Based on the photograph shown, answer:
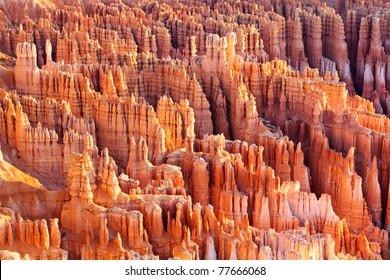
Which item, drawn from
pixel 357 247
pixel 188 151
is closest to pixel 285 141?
pixel 188 151

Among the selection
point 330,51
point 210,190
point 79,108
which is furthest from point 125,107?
point 330,51

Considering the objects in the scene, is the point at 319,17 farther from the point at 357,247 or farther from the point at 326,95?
the point at 357,247

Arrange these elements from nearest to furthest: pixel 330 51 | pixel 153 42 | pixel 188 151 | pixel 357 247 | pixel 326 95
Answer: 1. pixel 357 247
2. pixel 188 151
3. pixel 326 95
4. pixel 153 42
5. pixel 330 51

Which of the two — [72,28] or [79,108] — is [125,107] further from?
[72,28]

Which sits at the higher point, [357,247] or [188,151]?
[188,151]

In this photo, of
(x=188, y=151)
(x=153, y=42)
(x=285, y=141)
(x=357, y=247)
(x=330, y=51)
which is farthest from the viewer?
(x=330, y=51)

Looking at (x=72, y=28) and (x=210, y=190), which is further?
(x=72, y=28)
